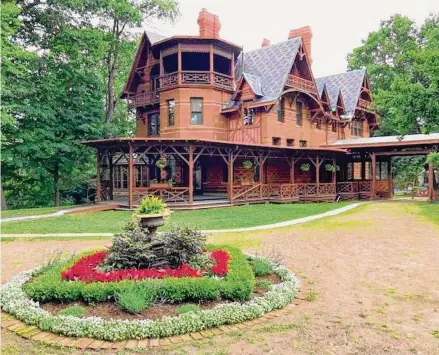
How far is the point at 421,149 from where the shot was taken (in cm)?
2308

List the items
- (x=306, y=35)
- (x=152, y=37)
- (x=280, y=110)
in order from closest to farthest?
1. (x=280, y=110)
2. (x=152, y=37)
3. (x=306, y=35)

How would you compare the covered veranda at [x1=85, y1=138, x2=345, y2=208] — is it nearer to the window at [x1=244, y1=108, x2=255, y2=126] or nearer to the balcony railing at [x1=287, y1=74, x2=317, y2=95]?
the window at [x1=244, y1=108, x2=255, y2=126]

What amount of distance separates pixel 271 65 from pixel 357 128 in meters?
12.6

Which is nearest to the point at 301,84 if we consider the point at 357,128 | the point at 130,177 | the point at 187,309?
the point at 357,128

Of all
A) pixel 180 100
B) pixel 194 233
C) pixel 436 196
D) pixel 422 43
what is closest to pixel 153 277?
pixel 194 233

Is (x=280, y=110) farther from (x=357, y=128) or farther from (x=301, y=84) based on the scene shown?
(x=357, y=128)

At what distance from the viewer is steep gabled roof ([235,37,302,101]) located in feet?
76.3

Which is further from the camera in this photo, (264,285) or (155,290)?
(264,285)

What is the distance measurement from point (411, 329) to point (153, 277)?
3.68 m

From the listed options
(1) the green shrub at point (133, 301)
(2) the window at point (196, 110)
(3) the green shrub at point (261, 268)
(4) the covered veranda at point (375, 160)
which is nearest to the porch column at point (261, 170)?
(2) the window at point (196, 110)

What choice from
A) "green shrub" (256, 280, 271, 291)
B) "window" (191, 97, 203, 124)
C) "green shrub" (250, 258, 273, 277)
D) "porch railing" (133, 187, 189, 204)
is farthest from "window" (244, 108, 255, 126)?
"green shrub" (256, 280, 271, 291)

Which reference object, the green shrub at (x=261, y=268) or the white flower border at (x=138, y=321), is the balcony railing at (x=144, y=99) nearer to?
the green shrub at (x=261, y=268)

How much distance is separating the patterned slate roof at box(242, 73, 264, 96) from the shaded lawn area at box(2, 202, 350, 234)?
28.7 feet

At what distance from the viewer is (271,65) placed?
2505 centimetres
